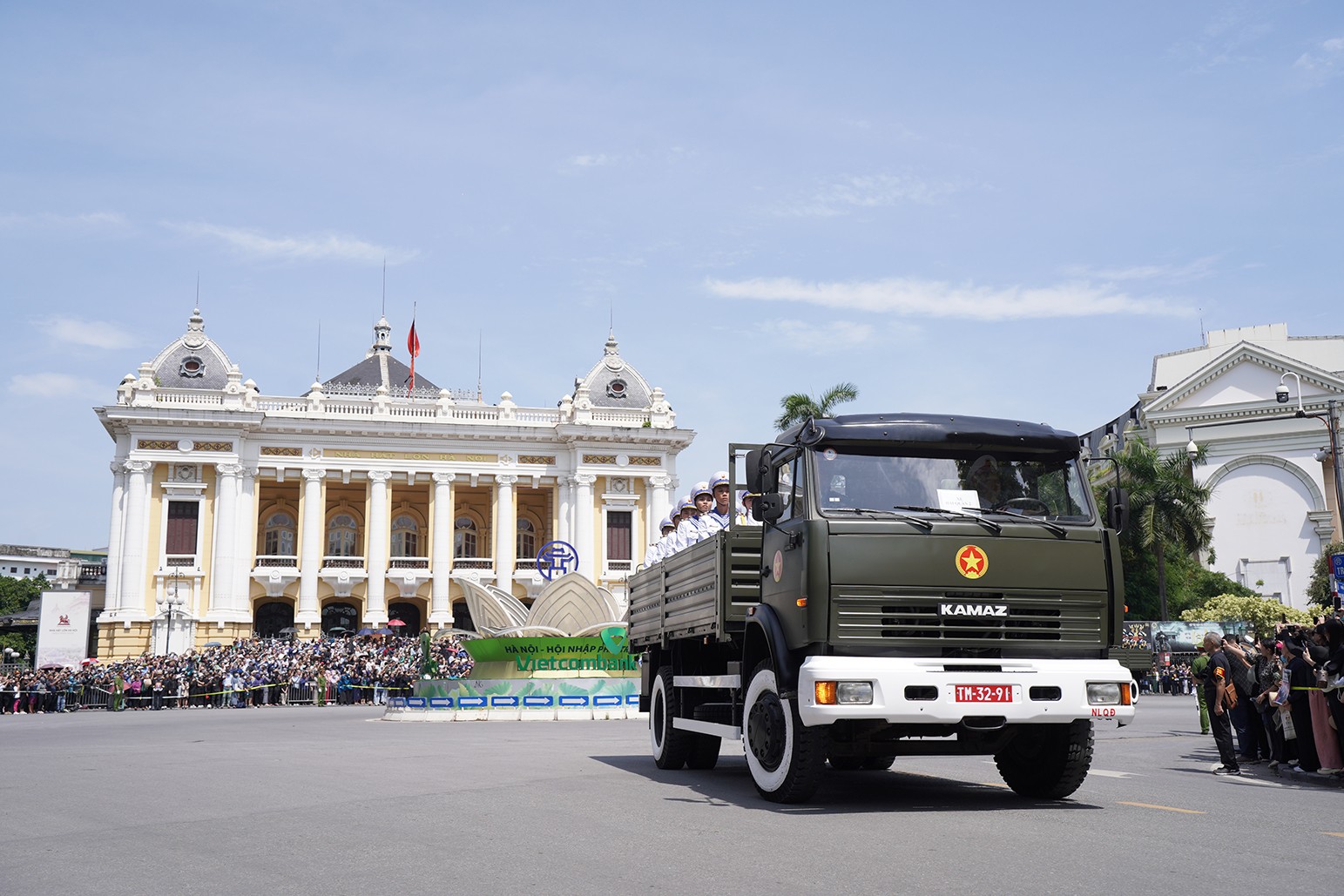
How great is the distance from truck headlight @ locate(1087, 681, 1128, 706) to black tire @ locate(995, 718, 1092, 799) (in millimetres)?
384

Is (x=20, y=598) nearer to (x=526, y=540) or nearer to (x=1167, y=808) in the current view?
(x=526, y=540)

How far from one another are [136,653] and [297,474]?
1156cm

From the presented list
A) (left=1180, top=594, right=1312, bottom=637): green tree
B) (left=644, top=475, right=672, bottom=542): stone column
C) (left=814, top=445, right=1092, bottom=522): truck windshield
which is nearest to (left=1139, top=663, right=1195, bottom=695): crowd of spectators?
(left=1180, top=594, right=1312, bottom=637): green tree

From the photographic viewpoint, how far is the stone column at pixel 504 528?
6512cm

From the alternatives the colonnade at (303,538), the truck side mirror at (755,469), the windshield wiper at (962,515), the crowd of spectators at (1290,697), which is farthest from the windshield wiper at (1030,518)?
the colonnade at (303,538)

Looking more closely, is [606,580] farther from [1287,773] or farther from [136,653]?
[1287,773]

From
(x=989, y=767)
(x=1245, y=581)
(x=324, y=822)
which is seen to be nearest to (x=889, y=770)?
(x=989, y=767)

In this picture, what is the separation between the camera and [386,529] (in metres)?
64.2

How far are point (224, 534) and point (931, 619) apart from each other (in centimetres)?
5813

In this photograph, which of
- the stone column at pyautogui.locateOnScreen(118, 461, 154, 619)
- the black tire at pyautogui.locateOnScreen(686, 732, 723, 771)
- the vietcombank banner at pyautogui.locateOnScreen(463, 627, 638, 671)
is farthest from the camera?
the stone column at pyautogui.locateOnScreen(118, 461, 154, 619)

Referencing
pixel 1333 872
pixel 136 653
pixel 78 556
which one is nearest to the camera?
pixel 1333 872

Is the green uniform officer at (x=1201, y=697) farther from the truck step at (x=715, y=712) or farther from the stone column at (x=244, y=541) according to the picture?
the stone column at (x=244, y=541)

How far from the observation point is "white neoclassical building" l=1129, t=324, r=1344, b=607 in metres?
64.5

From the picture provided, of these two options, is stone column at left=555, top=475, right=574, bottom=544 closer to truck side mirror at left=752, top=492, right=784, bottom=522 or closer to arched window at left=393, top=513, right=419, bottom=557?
arched window at left=393, top=513, right=419, bottom=557
